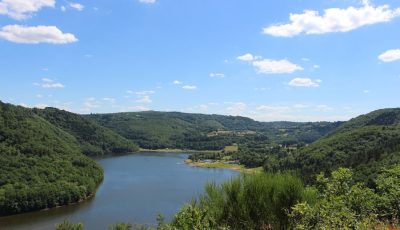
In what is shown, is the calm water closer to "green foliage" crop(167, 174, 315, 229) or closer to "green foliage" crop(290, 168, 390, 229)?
"green foliage" crop(167, 174, 315, 229)

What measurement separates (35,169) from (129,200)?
82.9 feet

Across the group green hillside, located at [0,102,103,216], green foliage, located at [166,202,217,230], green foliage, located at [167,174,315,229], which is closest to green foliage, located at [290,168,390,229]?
green foliage, located at [167,174,315,229]

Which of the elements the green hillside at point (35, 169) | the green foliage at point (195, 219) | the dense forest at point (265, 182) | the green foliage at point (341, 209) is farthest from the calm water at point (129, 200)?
the green foliage at point (341, 209)

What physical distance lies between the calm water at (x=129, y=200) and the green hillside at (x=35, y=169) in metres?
2.86

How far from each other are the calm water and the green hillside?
286cm

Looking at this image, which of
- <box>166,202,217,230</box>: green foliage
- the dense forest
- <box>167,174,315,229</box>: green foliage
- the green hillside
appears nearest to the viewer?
the dense forest

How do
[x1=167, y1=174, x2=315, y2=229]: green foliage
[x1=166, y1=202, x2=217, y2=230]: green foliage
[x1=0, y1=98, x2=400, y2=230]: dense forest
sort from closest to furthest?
[x1=0, y1=98, x2=400, y2=230]: dense forest
[x1=166, y1=202, x2=217, y2=230]: green foliage
[x1=167, y1=174, x2=315, y2=229]: green foliage

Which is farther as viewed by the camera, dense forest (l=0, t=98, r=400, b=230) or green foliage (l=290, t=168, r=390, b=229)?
dense forest (l=0, t=98, r=400, b=230)

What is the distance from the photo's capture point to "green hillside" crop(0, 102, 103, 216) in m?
76.0

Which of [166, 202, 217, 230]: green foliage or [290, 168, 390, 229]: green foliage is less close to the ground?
[290, 168, 390, 229]: green foliage

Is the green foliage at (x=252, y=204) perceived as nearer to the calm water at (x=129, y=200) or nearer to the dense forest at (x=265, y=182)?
the dense forest at (x=265, y=182)

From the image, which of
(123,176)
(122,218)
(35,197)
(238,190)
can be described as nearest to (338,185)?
(238,190)

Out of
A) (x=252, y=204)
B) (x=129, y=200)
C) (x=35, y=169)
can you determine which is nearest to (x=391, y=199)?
(x=252, y=204)

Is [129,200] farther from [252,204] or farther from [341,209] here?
[341,209]
